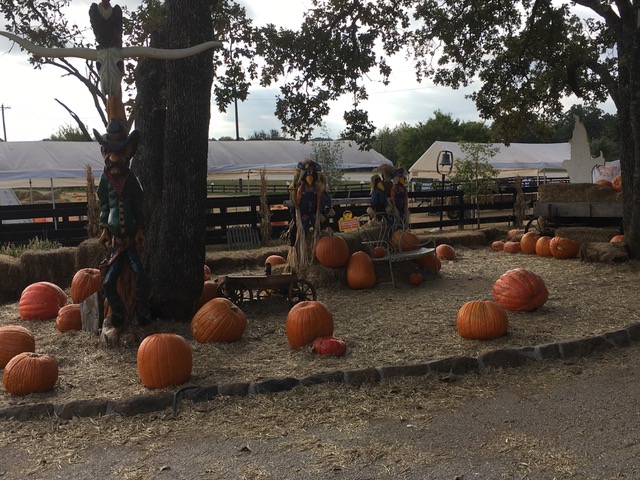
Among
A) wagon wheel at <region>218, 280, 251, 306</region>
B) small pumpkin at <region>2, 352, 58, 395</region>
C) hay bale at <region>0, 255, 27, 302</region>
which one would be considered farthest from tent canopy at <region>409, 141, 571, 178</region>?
small pumpkin at <region>2, 352, 58, 395</region>

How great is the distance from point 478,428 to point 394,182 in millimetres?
6936

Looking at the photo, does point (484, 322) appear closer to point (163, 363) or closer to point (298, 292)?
point (298, 292)

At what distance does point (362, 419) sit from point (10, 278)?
7.99 m

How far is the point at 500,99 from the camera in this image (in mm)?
13578

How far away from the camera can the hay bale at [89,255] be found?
9.98 metres

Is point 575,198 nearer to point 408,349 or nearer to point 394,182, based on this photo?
point 394,182

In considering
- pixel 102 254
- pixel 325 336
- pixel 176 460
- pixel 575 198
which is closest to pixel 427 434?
pixel 176 460

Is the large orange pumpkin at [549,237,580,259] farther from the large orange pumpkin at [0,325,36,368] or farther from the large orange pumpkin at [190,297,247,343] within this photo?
the large orange pumpkin at [0,325,36,368]

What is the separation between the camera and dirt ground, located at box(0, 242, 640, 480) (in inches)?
145

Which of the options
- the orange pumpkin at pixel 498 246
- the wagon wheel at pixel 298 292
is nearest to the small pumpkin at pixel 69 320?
the wagon wheel at pixel 298 292

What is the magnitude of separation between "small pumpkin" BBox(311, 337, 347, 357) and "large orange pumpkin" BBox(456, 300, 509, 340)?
1.27 metres

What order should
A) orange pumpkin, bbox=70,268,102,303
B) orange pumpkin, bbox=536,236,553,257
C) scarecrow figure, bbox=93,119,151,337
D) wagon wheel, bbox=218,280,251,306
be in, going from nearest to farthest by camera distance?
scarecrow figure, bbox=93,119,151,337, orange pumpkin, bbox=70,268,102,303, wagon wheel, bbox=218,280,251,306, orange pumpkin, bbox=536,236,553,257

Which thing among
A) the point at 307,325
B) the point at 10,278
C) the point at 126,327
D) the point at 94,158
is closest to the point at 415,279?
the point at 307,325

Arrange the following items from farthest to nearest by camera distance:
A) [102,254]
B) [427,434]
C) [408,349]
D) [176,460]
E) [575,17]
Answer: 1. [575,17]
2. [102,254]
3. [408,349]
4. [427,434]
5. [176,460]
